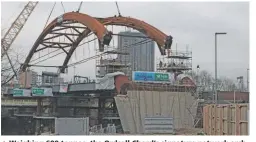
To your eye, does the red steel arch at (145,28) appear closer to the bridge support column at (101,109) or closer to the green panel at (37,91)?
the bridge support column at (101,109)

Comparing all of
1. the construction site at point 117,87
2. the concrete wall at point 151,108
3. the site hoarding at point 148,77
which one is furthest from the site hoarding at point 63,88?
the site hoarding at point 148,77

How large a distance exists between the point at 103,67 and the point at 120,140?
70.4 ft

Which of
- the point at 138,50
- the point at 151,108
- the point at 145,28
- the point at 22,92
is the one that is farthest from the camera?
the point at 22,92

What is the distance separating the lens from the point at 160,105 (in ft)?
74.9

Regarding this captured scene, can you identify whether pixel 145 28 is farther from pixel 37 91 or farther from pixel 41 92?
pixel 37 91

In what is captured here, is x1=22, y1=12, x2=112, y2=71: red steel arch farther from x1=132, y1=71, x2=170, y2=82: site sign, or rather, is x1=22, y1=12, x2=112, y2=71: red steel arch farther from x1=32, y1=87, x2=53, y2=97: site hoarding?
x1=32, y1=87, x2=53, y2=97: site hoarding

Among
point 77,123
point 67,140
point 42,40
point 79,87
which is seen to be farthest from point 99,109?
point 67,140

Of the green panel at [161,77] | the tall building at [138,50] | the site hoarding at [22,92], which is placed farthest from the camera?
the site hoarding at [22,92]

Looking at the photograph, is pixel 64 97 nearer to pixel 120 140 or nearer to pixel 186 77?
pixel 186 77

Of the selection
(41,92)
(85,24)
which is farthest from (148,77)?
(41,92)

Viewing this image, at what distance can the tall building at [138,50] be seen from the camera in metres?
26.8

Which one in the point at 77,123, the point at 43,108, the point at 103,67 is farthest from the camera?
the point at 43,108

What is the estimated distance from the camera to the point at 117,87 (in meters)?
23.4

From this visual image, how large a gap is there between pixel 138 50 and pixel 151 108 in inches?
290
